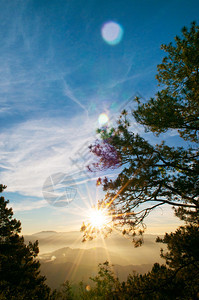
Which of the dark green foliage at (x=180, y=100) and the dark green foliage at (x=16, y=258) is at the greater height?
the dark green foliage at (x=180, y=100)

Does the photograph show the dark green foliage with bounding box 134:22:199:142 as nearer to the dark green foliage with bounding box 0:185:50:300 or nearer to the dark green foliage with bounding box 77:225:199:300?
the dark green foliage with bounding box 77:225:199:300

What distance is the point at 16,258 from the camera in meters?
17.4

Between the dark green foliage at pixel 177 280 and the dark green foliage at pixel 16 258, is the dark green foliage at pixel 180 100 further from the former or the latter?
the dark green foliage at pixel 16 258

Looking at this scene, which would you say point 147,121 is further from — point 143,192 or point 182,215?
point 182,215

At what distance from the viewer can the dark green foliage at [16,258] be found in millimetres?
15195

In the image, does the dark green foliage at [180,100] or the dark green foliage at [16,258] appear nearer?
the dark green foliage at [180,100]

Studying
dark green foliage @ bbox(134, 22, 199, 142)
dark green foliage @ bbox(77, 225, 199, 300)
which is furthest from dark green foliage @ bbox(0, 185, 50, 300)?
dark green foliage @ bbox(134, 22, 199, 142)

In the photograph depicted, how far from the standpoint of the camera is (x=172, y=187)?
7660mm

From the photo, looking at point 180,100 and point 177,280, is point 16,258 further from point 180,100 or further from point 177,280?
point 180,100

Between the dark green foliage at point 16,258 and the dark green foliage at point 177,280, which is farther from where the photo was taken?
the dark green foliage at point 16,258

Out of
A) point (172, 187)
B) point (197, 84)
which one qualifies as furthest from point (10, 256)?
point (197, 84)

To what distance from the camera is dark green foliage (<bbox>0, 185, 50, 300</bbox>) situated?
15195 millimetres

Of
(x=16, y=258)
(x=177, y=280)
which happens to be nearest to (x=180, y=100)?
(x=177, y=280)

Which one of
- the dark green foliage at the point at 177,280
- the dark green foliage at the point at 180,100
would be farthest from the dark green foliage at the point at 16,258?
the dark green foliage at the point at 180,100
